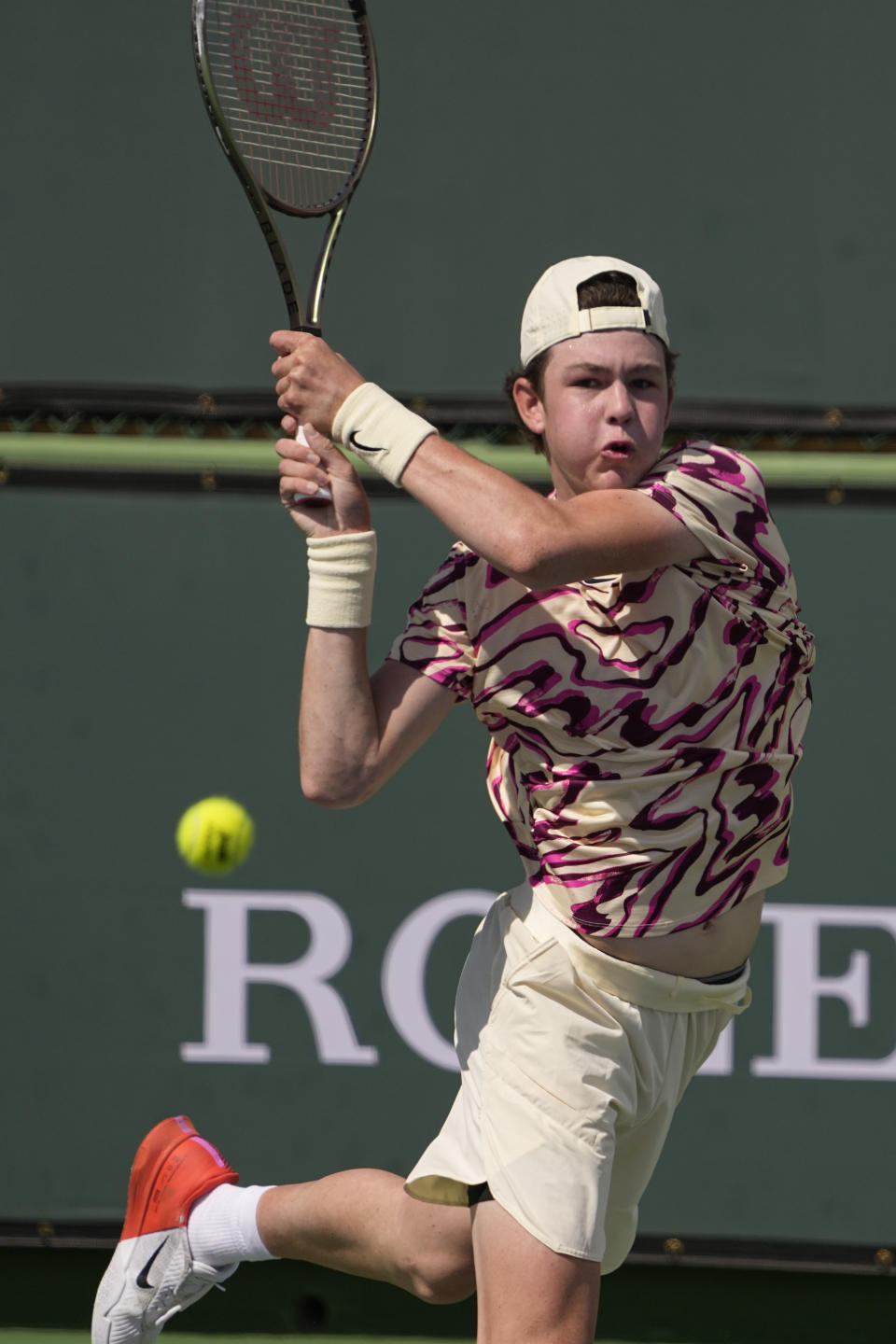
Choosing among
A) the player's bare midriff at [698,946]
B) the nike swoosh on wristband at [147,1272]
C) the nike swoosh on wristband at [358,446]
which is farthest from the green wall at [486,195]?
the nike swoosh on wristband at [147,1272]

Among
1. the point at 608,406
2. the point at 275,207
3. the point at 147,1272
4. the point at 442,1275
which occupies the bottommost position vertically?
the point at 147,1272

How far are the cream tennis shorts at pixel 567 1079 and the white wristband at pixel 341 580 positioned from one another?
1.56 ft

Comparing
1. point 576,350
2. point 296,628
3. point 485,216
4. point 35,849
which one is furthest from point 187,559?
point 576,350

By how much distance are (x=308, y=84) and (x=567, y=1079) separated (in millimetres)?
1537

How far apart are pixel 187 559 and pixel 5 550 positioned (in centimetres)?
33

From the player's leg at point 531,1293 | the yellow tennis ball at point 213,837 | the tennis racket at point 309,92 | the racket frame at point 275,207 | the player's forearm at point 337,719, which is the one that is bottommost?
the player's leg at point 531,1293

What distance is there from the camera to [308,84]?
273 cm

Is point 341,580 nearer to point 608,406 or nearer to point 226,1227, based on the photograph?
point 608,406

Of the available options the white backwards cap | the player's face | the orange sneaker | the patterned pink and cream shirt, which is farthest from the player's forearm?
the orange sneaker

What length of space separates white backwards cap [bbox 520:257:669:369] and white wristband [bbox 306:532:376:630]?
0.37 meters

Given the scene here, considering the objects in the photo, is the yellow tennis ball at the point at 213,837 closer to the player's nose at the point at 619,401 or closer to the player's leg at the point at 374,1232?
the player's leg at the point at 374,1232

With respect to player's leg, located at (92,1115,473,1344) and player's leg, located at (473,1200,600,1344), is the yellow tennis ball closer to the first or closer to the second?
player's leg, located at (92,1115,473,1344)

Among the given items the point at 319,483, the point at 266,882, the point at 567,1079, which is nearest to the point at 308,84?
the point at 319,483

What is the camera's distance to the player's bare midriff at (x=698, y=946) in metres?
2.34
